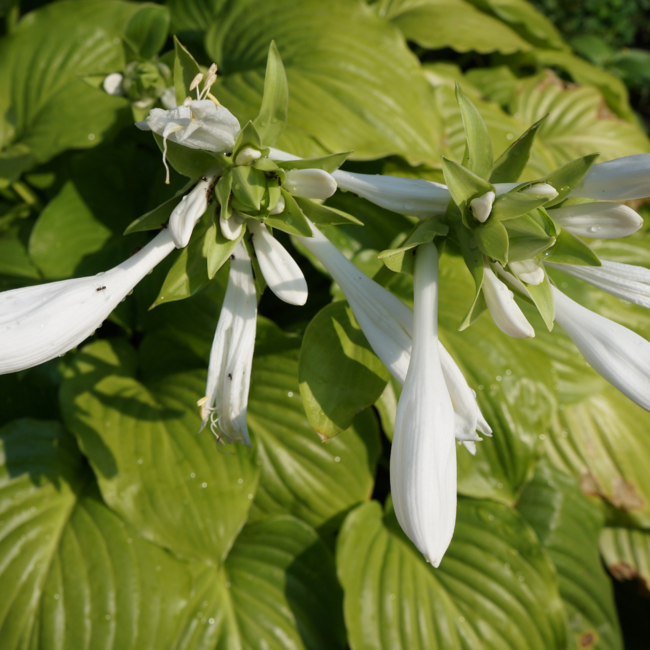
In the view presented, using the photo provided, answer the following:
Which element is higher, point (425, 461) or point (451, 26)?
point (451, 26)

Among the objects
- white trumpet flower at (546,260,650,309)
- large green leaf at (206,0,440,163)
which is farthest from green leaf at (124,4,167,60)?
white trumpet flower at (546,260,650,309)

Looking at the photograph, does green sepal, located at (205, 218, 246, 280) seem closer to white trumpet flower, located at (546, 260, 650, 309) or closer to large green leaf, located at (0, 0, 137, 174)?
white trumpet flower, located at (546, 260, 650, 309)

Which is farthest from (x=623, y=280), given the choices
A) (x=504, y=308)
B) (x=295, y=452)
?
(x=295, y=452)

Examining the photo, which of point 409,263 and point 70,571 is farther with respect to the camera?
point 70,571

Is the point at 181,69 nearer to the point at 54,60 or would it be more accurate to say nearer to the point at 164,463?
the point at 164,463

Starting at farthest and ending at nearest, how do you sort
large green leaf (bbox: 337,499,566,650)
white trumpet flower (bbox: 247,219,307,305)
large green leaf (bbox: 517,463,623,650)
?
1. large green leaf (bbox: 517,463,623,650)
2. large green leaf (bbox: 337,499,566,650)
3. white trumpet flower (bbox: 247,219,307,305)

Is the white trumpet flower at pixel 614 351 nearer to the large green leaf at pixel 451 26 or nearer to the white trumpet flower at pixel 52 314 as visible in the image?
the white trumpet flower at pixel 52 314

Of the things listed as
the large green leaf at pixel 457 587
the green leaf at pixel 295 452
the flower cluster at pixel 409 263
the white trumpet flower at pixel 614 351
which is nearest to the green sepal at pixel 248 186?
the flower cluster at pixel 409 263
